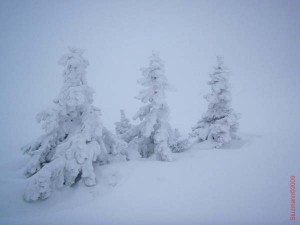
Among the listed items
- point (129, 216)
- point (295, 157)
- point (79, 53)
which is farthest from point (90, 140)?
point (295, 157)

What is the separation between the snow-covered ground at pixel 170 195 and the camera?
35.9 feet

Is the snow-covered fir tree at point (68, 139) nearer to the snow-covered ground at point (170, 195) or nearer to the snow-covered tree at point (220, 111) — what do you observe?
the snow-covered ground at point (170, 195)

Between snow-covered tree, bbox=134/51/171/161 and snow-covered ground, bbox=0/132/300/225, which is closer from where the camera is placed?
snow-covered ground, bbox=0/132/300/225

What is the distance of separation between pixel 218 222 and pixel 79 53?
14.0m

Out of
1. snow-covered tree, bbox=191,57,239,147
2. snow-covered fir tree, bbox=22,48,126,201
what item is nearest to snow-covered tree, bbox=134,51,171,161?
snow-covered fir tree, bbox=22,48,126,201

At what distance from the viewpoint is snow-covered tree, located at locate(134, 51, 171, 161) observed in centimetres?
1556

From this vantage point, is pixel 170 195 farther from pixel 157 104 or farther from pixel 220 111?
pixel 220 111

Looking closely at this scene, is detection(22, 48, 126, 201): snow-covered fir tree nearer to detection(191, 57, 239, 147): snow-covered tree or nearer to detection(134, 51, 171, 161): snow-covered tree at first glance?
detection(134, 51, 171, 161): snow-covered tree

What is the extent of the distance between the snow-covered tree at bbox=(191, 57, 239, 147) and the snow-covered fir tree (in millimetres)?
10938

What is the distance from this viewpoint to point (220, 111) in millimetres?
19391

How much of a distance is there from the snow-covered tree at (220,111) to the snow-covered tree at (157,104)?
5.41 metres

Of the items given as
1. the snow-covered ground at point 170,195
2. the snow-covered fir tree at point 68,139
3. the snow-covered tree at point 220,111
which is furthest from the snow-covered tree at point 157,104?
the snow-covered tree at point 220,111

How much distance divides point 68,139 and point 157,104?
23.2ft

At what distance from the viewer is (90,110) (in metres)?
13.7
